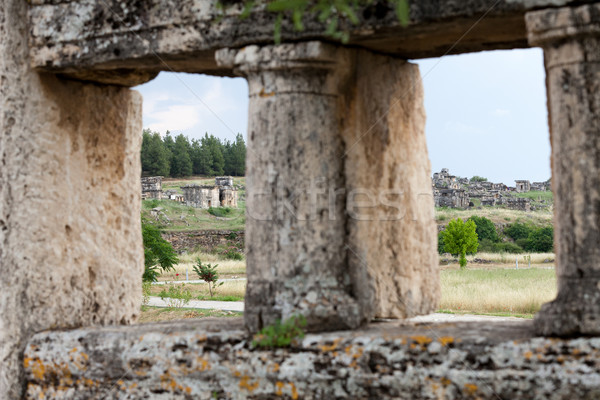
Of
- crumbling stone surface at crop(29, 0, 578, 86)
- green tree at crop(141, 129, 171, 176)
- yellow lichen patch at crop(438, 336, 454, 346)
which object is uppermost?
green tree at crop(141, 129, 171, 176)

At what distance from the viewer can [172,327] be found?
4.60 metres

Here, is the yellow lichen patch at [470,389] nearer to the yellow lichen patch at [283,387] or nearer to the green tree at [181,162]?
the yellow lichen patch at [283,387]

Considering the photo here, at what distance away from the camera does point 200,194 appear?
40375 mm

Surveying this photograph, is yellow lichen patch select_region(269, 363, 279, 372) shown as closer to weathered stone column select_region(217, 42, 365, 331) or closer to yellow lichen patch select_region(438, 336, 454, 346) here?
weathered stone column select_region(217, 42, 365, 331)

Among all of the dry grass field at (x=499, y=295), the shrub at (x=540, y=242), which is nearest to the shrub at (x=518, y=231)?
the shrub at (x=540, y=242)

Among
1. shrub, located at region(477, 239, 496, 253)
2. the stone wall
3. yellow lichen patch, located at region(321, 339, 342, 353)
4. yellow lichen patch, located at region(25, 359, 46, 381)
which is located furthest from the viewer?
the stone wall

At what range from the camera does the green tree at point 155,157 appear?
5231cm

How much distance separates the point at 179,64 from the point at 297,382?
2.20 m

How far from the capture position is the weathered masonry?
3535 mm

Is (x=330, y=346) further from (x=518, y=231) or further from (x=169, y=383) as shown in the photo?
(x=518, y=231)

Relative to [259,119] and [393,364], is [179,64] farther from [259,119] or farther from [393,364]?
[393,364]

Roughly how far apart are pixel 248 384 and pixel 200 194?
3672 cm

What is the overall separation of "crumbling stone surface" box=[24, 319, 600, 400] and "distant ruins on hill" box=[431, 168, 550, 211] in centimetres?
3511

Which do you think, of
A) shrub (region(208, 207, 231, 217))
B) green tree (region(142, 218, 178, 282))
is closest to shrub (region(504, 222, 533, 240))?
shrub (region(208, 207, 231, 217))
